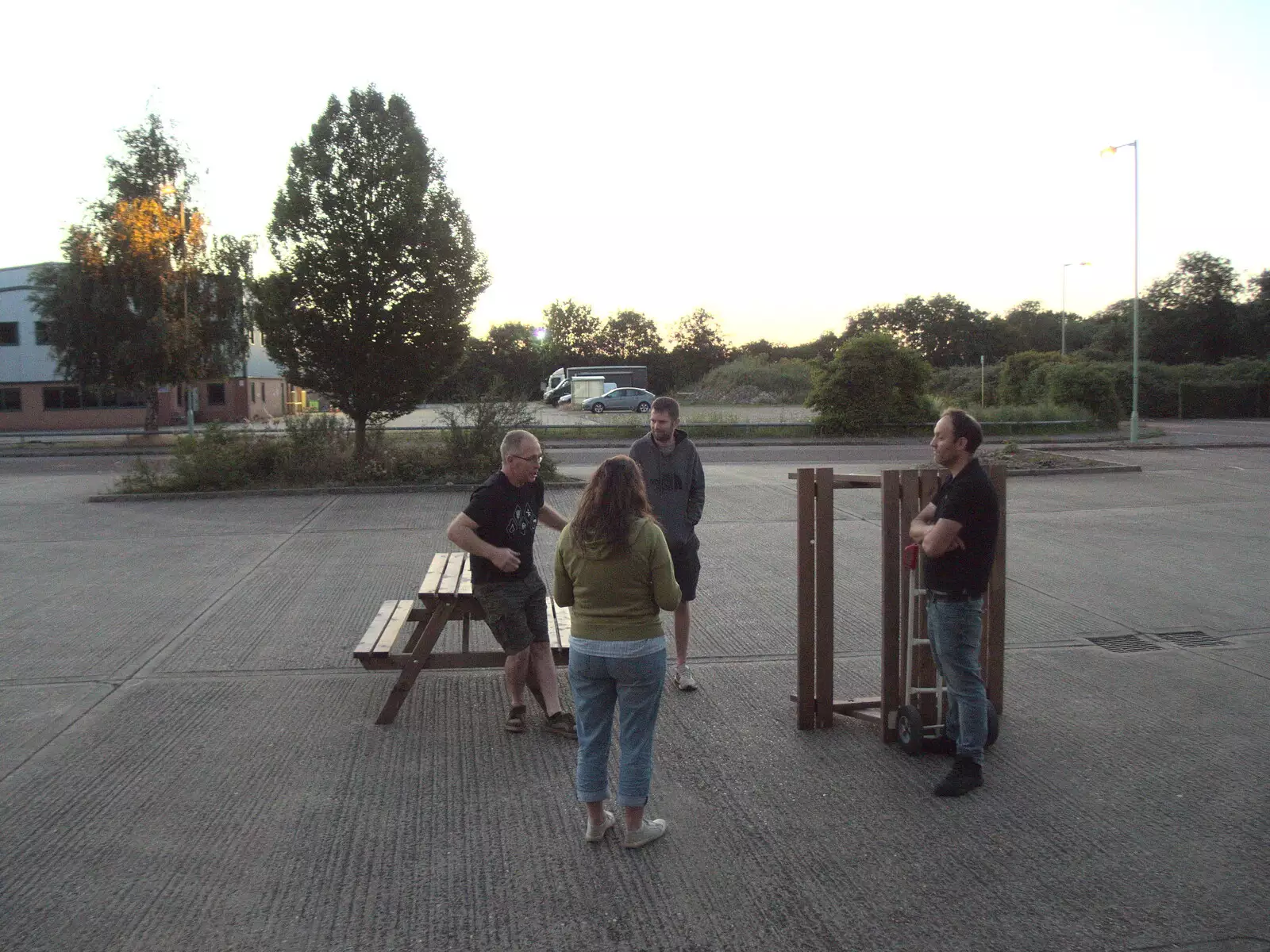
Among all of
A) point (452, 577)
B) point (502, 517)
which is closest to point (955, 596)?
point (502, 517)

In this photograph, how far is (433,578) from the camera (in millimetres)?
6195

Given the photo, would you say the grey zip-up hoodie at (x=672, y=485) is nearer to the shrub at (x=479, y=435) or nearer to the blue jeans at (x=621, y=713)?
the blue jeans at (x=621, y=713)

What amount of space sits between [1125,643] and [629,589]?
4785 millimetres

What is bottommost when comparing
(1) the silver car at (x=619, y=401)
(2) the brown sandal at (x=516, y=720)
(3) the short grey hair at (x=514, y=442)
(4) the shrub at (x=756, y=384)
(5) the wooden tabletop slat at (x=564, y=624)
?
(2) the brown sandal at (x=516, y=720)

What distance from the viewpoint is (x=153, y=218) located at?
3170 centimetres

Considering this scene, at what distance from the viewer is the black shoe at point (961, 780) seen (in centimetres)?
452

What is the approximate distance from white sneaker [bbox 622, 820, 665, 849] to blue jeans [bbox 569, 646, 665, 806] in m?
0.13

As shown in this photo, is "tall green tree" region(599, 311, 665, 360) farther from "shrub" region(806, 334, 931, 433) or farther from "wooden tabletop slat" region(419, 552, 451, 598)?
"wooden tabletop slat" region(419, 552, 451, 598)

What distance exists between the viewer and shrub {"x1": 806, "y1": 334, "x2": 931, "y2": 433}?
108 ft

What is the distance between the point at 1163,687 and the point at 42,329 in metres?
36.0

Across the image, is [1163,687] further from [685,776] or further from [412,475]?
[412,475]

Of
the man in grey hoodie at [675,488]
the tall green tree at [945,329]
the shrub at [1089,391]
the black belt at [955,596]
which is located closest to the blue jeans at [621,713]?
the black belt at [955,596]

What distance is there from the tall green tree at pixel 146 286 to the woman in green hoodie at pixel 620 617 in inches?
1215

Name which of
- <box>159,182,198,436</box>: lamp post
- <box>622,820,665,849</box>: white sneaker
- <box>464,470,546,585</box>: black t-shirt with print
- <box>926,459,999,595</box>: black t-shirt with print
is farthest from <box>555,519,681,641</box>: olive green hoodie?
<box>159,182,198,436</box>: lamp post
